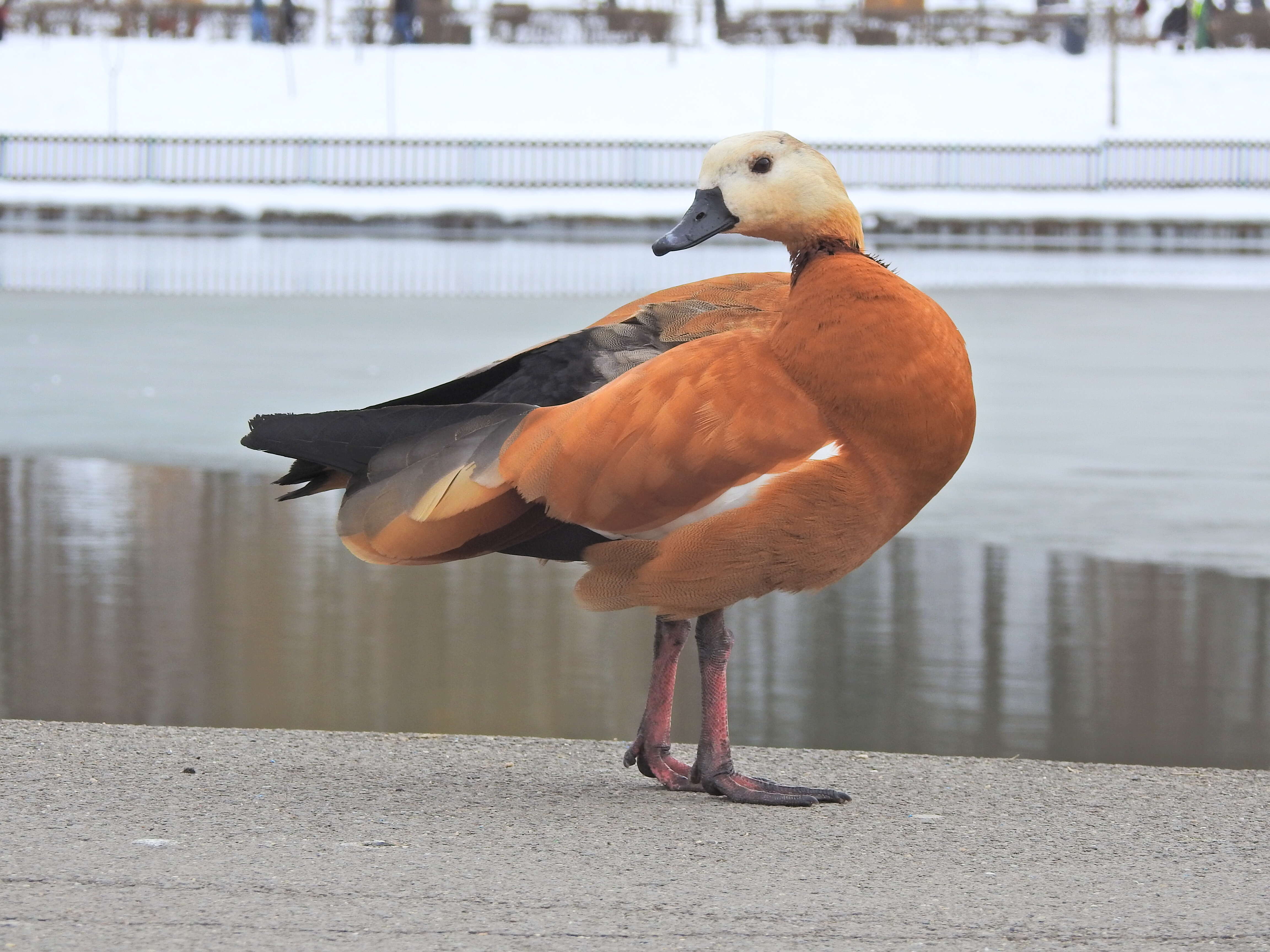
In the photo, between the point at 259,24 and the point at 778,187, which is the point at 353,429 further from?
the point at 259,24

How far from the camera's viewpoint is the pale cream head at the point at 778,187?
3850mm

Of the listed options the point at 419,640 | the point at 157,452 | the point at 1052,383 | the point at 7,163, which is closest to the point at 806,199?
the point at 419,640

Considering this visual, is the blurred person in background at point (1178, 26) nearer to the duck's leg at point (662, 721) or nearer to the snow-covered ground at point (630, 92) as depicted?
the snow-covered ground at point (630, 92)

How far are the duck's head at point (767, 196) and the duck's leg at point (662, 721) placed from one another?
2.72 ft

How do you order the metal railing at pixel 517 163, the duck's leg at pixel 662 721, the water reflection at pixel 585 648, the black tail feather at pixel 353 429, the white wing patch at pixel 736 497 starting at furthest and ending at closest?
the metal railing at pixel 517 163 < the water reflection at pixel 585 648 < the duck's leg at pixel 662 721 < the black tail feather at pixel 353 429 < the white wing patch at pixel 736 497

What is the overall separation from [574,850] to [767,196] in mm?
1395

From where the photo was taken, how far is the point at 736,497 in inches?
143

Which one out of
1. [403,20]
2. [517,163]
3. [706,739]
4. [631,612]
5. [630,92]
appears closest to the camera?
[706,739]

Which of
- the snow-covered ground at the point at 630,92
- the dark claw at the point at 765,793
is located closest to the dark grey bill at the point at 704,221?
the dark claw at the point at 765,793

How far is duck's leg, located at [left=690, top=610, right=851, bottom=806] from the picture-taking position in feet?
12.7

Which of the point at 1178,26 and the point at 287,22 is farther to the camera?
the point at 1178,26

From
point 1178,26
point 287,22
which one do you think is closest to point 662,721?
point 287,22

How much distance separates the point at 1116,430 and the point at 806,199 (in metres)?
6.52

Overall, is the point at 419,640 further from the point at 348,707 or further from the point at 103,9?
the point at 103,9
